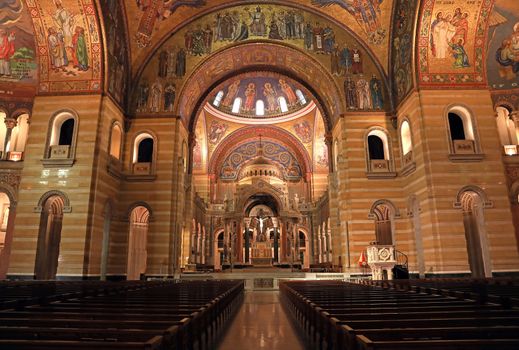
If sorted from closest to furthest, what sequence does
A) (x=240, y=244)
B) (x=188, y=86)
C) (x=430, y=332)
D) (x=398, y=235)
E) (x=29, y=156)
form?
(x=430, y=332) → (x=29, y=156) → (x=398, y=235) → (x=188, y=86) → (x=240, y=244)

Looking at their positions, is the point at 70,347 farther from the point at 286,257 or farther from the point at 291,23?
the point at 286,257

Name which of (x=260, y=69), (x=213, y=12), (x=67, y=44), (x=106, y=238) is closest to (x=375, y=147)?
(x=260, y=69)

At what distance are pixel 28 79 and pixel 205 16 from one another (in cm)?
1002

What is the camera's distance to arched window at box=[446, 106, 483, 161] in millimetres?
15430

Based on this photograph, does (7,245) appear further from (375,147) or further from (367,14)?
(367,14)

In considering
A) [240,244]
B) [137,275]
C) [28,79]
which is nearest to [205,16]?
[28,79]

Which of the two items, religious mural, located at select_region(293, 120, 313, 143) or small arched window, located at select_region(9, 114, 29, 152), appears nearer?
small arched window, located at select_region(9, 114, 29, 152)

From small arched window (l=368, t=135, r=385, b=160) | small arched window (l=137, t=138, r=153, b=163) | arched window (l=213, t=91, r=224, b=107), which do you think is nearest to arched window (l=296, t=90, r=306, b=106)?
arched window (l=213, t=91, r=224, b=107)

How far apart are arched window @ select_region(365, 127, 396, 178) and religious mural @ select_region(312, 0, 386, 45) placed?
4.95 metres

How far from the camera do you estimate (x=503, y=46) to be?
60.0 ft

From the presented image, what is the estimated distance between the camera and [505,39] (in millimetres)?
18094

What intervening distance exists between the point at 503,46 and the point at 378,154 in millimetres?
8026

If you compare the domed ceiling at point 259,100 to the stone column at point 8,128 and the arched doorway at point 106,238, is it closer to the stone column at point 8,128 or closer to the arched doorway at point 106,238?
the stone column at point 8,128

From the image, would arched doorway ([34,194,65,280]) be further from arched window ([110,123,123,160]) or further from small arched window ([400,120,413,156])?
small arched window ([400,120,413,156])
